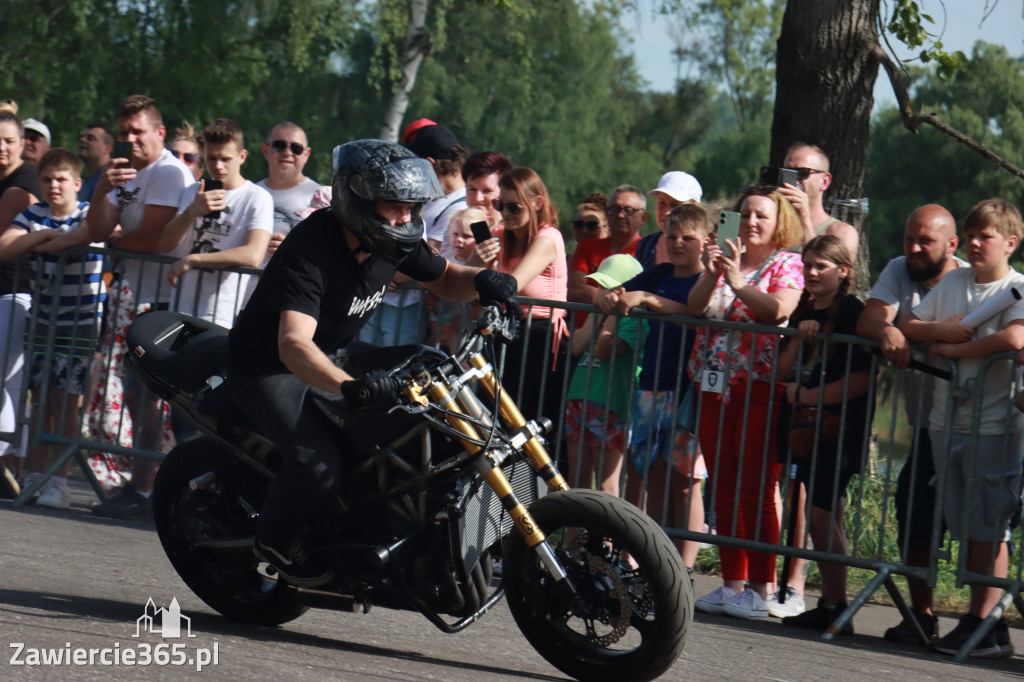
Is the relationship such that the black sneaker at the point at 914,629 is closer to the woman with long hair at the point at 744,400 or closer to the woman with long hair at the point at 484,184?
the woman with long hair at the point at 744,400

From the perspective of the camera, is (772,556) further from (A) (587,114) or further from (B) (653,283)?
(A) (587,114)

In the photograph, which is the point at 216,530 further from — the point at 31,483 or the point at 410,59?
the point at 410,59

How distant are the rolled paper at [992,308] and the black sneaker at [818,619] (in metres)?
1.49

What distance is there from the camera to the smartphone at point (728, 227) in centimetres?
653

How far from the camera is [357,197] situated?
4.75m

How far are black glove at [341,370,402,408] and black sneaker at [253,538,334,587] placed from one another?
28.8 inches

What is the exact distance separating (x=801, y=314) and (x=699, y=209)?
0.80 m

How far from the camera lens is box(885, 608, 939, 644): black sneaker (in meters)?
6.32

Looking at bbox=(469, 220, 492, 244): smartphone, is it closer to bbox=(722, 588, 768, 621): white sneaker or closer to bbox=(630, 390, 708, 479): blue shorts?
bbox=(630, 390, 708, 479): blue shorts

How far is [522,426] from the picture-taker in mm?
4625

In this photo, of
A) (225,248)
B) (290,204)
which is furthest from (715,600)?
(290,204)

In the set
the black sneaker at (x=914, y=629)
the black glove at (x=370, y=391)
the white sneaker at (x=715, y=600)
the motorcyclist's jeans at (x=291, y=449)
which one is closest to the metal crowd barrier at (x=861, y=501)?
the black sneaker at (x=914, y=629)

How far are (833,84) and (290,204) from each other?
11.7ft

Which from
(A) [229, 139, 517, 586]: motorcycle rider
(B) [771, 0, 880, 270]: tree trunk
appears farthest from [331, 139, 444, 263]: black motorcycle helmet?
(B) [771, 0, 880, 270]: tree trunk
